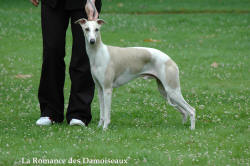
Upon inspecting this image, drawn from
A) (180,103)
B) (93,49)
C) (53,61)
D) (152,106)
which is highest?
(93,49)

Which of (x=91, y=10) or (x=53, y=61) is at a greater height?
(x=91, y=10)

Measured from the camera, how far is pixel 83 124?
7.15m

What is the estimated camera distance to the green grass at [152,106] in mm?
5738

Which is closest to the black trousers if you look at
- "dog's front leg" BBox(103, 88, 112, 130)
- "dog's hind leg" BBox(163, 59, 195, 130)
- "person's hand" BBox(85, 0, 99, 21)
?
"person's hand" BBox(85, 0, 99, 21)

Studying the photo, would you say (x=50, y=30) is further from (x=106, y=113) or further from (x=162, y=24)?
(x=162, y=24)

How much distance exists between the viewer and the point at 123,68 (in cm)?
694

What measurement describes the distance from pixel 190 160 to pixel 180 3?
753 inches

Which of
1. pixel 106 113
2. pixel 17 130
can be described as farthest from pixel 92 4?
pixel 17 130

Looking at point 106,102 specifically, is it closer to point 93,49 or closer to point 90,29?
point 93,49

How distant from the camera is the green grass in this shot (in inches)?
226

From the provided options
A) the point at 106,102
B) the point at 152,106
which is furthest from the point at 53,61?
the point at 152,106

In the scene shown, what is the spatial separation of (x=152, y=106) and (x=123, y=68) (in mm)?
1644

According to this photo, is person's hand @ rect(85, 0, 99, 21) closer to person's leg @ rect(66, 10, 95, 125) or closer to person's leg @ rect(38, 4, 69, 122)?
person's leg @ rect(66, 10, 95, 125)

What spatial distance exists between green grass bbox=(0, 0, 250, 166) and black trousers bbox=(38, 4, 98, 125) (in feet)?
0.93
